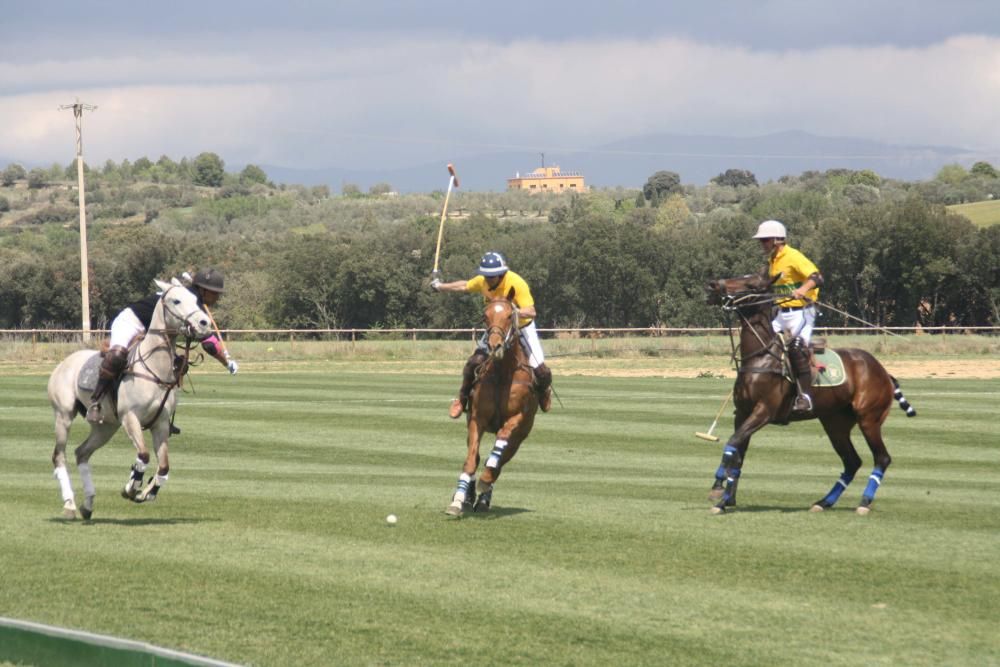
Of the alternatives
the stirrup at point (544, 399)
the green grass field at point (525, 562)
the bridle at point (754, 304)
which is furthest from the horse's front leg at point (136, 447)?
the bridle at point (754, 304)

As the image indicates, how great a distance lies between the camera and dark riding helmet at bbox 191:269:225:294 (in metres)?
14.2

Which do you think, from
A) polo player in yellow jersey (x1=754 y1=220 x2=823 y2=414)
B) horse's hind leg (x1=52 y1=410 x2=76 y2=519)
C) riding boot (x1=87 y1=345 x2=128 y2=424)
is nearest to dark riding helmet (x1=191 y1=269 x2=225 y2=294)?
riding boot (x1=87 y1=345 x2=128 y2=424)

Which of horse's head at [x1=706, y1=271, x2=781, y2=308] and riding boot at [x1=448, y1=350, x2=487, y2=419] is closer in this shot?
riding boot at [x1=448, y1=350, x2=487, y2=419]

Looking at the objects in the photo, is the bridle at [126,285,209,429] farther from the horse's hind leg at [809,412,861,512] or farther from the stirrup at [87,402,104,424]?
the horse's hind leg at [809,412,861,512]

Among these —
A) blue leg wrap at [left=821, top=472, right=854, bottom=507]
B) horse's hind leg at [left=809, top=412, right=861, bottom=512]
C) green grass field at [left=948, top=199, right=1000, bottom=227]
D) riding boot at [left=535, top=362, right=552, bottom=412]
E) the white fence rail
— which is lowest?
the white fence rail

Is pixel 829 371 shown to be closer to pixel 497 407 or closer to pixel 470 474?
pixel 497 407

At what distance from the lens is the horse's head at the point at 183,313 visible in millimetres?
13633

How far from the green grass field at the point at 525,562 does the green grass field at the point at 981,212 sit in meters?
93.3

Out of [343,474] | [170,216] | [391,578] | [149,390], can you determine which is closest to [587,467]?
[343,474]

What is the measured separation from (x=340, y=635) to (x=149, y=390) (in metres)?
5.36

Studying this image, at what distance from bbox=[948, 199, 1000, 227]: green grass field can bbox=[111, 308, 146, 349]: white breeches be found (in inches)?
3944

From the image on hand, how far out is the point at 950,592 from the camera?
33.8 feet

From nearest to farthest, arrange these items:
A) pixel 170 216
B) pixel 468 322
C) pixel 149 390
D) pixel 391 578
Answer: pixel 391 578 < pixel 149 390 < pixel 468 322 < pixel 170 216

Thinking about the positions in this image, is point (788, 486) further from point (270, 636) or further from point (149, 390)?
point (270, 636)
